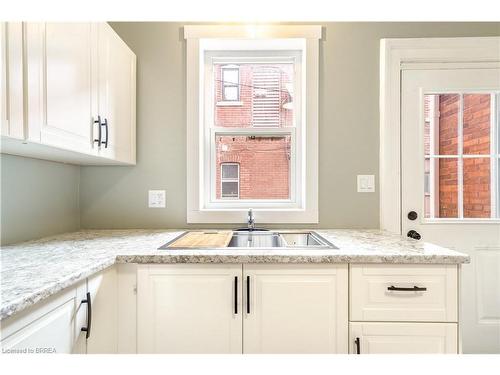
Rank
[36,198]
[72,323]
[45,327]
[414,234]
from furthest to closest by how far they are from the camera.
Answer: [414,234]
[36,198]
[72,323]
[45,327]

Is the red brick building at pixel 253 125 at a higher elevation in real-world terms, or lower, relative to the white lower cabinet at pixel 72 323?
higher

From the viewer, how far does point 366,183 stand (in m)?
1.87

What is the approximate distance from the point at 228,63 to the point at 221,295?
60.7 inches

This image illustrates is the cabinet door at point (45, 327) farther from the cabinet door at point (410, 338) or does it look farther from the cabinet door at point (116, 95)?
the cabinet door at point (410, 338)

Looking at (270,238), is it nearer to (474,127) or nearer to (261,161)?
(261,161)

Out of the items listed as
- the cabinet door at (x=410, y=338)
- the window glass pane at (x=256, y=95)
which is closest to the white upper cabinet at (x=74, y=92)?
the window glass pane at (x=256, y=95)

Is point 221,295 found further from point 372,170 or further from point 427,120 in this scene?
point 427,120

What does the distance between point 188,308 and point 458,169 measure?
1.82 meters

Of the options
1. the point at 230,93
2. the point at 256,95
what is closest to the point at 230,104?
the point at 230,93

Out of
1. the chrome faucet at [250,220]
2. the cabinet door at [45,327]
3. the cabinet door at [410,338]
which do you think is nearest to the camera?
the cabinet door at [45,327]

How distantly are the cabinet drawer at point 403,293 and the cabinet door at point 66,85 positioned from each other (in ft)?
4.23

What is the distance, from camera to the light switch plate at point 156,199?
6.18 ft

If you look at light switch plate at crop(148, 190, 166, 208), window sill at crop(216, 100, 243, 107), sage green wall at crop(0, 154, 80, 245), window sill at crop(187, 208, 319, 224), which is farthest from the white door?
sage green wall at crop(0, 154, 80, 245)
